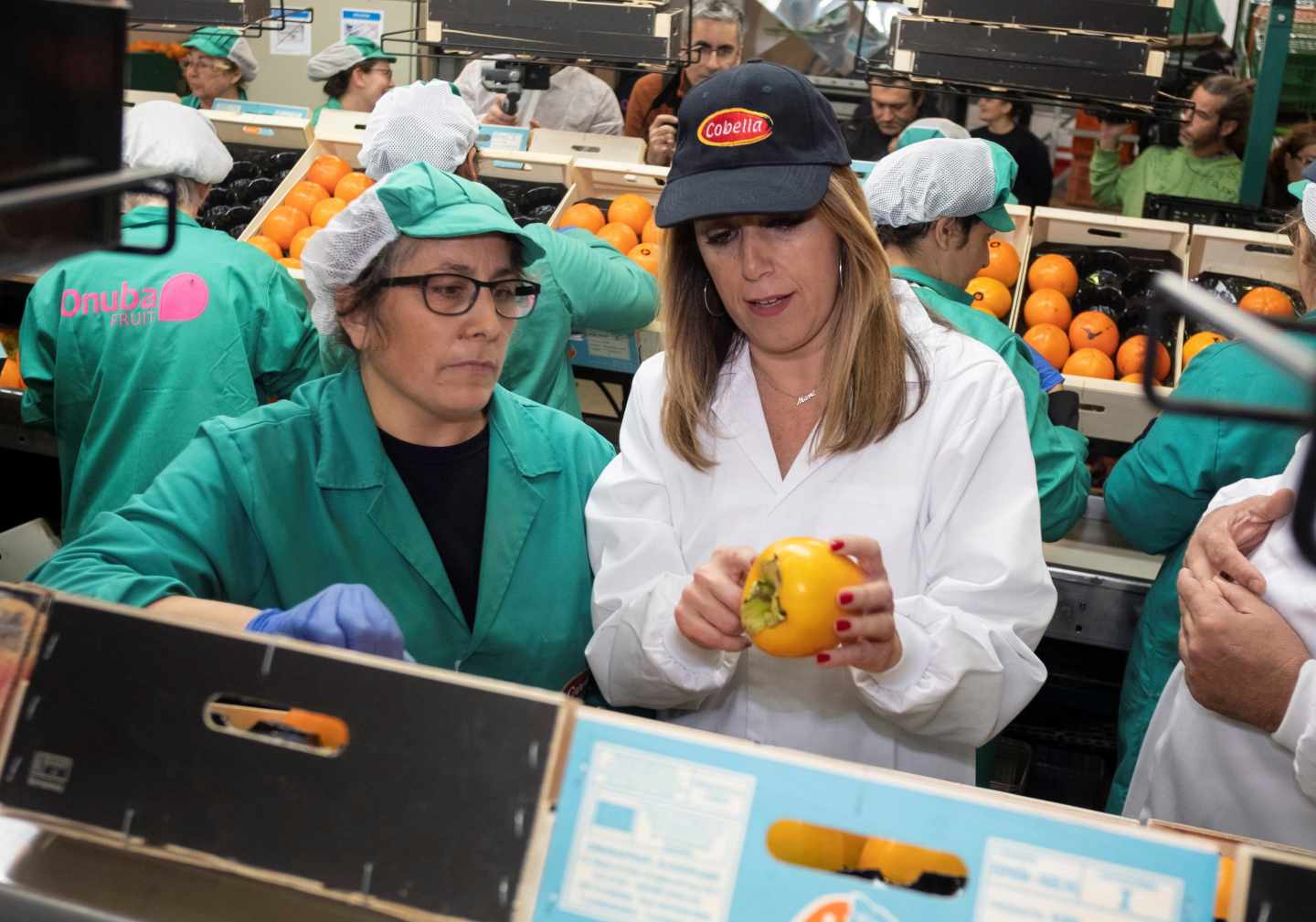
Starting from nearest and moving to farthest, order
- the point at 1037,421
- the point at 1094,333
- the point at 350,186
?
the point at 1037,421, the point at 1094,333, the point at 350,186

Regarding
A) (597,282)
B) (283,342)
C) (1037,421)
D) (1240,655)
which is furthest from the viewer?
(597,282)

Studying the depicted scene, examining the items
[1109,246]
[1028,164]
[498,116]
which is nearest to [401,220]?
[1109,246]

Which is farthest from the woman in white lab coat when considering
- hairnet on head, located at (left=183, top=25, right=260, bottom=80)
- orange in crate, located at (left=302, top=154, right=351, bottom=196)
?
hairnet on head, located at (left=183, top=25, right=260, bottom=80)

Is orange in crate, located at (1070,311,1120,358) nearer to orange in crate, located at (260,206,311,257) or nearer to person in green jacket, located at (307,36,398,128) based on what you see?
orange in crate, located at (260,206,311,257)

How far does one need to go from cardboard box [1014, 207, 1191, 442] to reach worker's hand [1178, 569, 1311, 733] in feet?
7.84

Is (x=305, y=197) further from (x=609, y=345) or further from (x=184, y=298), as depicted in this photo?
(x=184, y=298)

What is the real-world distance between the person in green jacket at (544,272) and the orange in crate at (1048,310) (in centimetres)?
137

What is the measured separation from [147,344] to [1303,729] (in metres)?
2.89

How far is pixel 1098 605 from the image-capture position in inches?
137

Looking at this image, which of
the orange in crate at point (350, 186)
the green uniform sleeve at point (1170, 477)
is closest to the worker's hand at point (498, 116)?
the orange in crate at point (350, 186)

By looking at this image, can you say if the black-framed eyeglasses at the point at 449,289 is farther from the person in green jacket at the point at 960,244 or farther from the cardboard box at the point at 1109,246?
the cardboard box at the point at 1109,246

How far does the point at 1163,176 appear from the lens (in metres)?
7.46

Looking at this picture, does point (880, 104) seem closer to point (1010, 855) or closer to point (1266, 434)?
point (1266, 434)

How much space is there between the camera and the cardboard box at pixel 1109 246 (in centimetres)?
424
